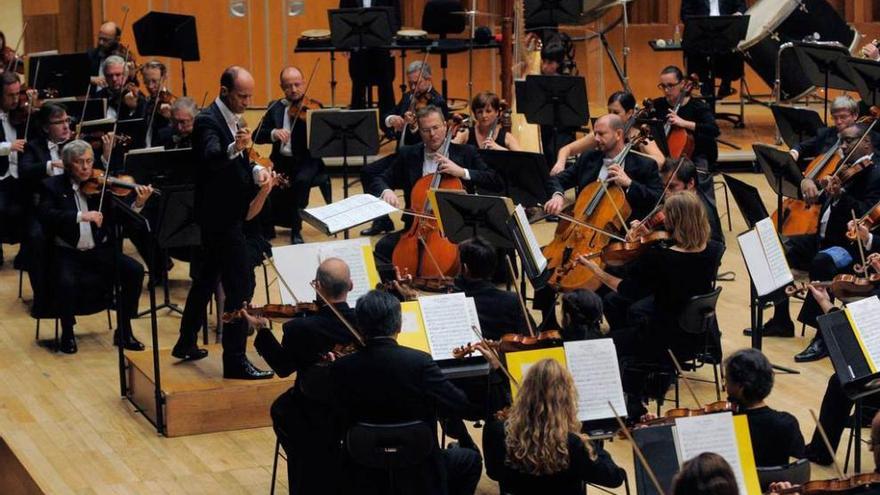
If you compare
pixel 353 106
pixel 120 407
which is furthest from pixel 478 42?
pixel 120 407

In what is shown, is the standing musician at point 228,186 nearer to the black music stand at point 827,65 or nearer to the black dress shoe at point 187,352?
the black dress shoe at point 187,352

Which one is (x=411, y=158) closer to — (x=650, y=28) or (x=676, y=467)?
(x=676, y=467)

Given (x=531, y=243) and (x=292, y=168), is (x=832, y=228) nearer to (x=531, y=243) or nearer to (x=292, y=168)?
(x=531, y=243)

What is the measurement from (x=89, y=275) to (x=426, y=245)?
1888 millimetres

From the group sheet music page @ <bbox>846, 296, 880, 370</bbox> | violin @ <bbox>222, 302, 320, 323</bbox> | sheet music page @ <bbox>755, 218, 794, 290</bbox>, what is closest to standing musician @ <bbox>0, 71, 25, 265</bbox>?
violin @ <bbox>222, 302, 320, 323</bbox>

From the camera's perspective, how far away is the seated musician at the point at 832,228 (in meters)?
7.89

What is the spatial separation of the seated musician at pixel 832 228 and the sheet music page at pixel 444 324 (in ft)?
8.73

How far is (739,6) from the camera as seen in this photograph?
1293cm

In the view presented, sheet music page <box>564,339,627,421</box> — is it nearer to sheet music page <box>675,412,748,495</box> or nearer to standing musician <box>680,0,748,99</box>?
sheet music page <box>675,412,748,495</box>

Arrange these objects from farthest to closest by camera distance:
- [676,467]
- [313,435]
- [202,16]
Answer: [202,16] → [313,435] → [676,467]

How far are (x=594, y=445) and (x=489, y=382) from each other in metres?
0.88

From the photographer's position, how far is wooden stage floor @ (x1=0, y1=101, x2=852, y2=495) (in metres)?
6.36

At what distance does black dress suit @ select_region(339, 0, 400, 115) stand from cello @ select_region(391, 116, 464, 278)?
4.65 meters

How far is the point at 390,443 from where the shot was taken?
5.16m
